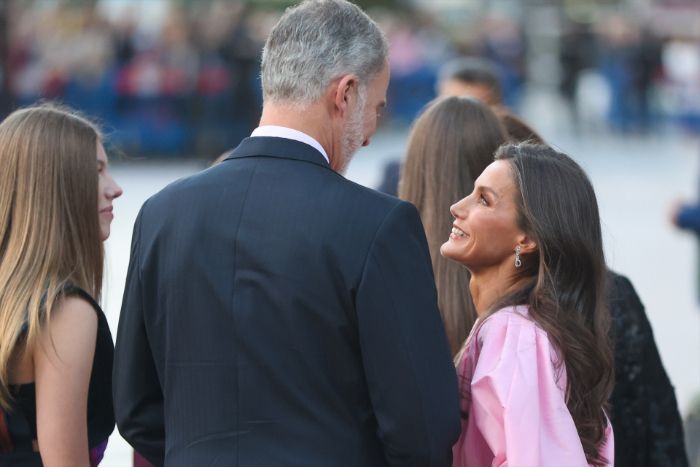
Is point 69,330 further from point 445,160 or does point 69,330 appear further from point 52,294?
point 445,160

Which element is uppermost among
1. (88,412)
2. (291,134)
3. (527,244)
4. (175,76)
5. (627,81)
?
(627,81)

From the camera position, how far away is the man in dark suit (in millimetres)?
2406

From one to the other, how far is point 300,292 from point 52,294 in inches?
28.2

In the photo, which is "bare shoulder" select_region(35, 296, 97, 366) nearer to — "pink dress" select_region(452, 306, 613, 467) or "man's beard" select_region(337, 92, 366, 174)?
"man's beard" select_region(337, 92, 366, 174)

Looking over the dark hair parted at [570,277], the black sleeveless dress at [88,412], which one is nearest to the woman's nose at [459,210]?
the dark hair parted at [570,277]

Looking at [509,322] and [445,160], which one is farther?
[445,160]

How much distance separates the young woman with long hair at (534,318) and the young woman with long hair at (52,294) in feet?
2.80

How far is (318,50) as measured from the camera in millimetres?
2508

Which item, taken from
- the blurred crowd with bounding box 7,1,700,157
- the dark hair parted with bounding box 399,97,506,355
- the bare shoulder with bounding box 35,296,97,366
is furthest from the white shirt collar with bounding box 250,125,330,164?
the blurred crowd with bounding box 7,1,700,157

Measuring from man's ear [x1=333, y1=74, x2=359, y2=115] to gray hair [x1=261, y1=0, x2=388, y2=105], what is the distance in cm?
1

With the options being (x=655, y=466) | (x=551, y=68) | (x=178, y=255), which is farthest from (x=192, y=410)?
(x=551, y=68)

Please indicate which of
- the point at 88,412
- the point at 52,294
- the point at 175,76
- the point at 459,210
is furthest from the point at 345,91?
the point at 175,76

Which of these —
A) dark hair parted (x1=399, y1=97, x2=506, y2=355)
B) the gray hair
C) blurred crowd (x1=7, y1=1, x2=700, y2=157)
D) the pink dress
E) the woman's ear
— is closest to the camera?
the gray hair

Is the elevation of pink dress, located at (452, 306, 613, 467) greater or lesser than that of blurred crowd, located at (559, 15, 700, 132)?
lesser
